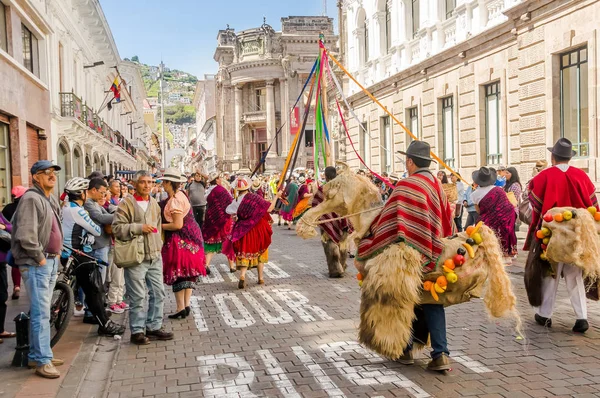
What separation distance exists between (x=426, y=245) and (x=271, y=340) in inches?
93.3

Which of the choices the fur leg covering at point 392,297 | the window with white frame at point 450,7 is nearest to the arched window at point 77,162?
the window with white frame at point 450,7

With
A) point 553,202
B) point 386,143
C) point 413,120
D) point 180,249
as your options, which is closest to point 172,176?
point 180,249

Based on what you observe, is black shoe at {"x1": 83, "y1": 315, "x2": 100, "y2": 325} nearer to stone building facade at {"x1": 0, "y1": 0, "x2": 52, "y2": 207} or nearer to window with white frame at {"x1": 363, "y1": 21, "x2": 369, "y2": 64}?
stone building facade at {"x1": 0, "y1": 0, "x2": 52, "y2": 207}

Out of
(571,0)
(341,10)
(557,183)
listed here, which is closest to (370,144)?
(341,10)

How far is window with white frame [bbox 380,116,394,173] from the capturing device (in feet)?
77.4

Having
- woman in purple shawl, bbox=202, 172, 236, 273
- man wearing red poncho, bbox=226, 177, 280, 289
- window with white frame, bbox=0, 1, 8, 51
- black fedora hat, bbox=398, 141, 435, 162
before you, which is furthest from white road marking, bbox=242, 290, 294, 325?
window with white frame, bbox=0, 1, 8, 51

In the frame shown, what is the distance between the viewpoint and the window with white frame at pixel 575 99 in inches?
513

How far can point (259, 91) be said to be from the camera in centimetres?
5762

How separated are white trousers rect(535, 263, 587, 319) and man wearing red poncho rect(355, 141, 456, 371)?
190cm

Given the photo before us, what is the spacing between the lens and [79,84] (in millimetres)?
24297

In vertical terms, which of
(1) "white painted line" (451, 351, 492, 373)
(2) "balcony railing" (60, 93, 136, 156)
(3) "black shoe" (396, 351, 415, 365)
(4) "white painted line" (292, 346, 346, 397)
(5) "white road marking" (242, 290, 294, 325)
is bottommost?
(5) "white road marking" (242, 290, 294, 325)

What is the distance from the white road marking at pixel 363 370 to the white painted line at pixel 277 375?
52 cm

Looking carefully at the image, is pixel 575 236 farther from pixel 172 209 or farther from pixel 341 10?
pixel 341 10

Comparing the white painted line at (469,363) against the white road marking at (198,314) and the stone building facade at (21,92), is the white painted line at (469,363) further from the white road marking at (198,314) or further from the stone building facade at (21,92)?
the stone building facade at (21,92)
